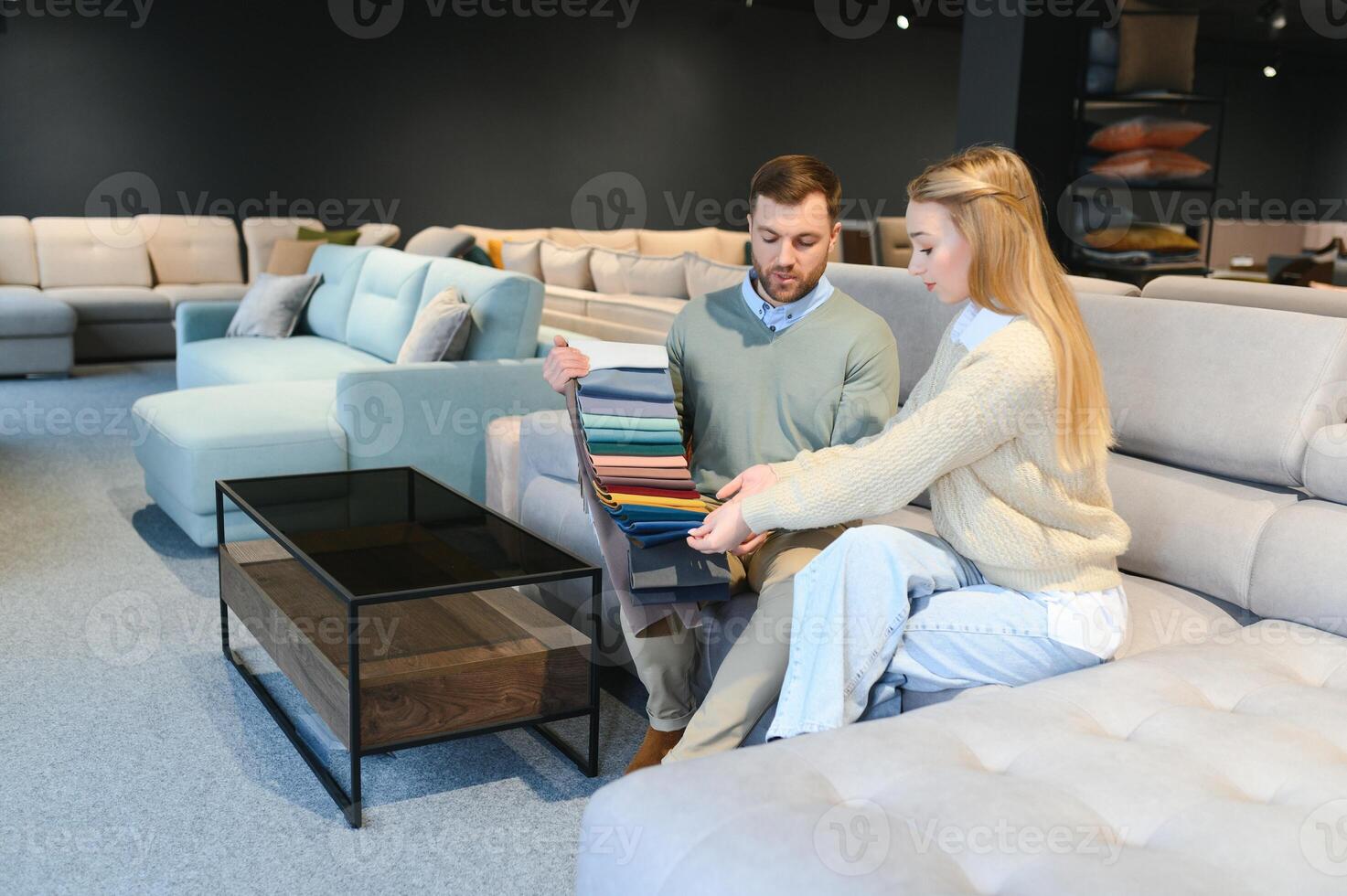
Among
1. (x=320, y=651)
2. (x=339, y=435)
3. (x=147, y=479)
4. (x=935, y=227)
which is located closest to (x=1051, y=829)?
(x=935, y=227)

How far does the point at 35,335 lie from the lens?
21.8 ft

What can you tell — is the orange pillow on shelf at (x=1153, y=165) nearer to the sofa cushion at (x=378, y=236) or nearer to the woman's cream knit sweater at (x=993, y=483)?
the woman's cream knit sweater at (x=993, y=483)

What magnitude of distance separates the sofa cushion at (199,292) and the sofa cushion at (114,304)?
0.23ft

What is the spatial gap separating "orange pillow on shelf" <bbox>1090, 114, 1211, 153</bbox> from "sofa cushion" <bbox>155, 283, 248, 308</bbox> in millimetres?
5415

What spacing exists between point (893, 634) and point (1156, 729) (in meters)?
0.40

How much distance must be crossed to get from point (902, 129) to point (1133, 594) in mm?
9956

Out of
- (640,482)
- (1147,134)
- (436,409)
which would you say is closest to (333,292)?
Answer: (436,409)

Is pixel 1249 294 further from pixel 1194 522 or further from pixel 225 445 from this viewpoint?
pixel 225 445

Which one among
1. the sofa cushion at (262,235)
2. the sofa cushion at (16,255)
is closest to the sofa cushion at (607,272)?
the sofa cushion at (262,235)

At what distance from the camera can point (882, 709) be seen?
190 cm

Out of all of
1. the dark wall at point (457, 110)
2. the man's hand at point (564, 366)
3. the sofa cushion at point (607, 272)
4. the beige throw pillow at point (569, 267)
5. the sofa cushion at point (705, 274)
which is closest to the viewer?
the man's hand at point (564, 366)

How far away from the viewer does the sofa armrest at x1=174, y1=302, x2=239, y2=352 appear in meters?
5.52

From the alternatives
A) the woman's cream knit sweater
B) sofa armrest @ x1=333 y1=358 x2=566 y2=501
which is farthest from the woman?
sofa armrest @ x1=333 y1=358 x2=566 y2=501

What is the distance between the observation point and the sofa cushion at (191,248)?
790 centimetres
